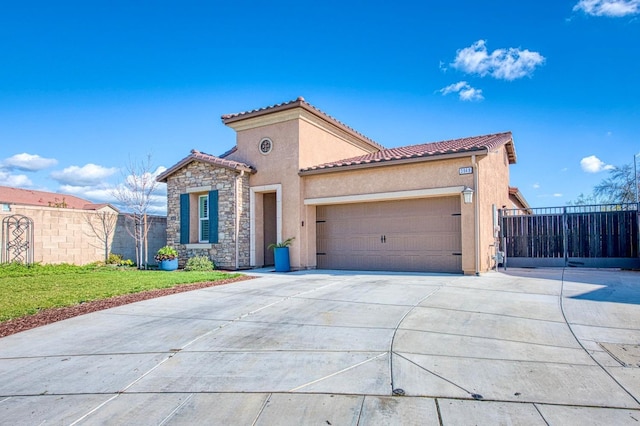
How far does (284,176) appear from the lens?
14.2 metres

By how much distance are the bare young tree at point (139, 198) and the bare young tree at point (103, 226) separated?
2.08 ft

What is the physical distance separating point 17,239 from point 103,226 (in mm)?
3020

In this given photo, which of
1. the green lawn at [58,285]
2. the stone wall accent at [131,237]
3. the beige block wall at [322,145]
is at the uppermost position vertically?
the beige block wall at [322,145]

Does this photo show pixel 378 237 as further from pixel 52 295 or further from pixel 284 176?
pixel 52 295

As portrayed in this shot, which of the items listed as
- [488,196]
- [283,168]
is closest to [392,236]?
[488,196]

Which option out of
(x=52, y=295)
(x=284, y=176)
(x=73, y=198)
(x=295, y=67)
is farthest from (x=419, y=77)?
(x=73, y=198)

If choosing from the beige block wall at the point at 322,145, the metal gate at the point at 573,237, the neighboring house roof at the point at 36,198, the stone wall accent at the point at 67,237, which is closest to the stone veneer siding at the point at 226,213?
the beige block wall at the point at 322,145

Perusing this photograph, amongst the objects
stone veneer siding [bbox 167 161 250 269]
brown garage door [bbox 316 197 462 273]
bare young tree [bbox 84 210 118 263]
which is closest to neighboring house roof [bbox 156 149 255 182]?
stone veneer siding [bbox 167 161 250 269]

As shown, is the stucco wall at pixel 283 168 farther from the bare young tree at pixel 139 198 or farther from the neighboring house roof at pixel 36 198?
the neighboring house roof at pixel 36 198

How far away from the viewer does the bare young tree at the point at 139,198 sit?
52.5ft

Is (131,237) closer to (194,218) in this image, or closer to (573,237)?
(194,218)

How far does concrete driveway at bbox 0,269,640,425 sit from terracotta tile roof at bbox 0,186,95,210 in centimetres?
3261

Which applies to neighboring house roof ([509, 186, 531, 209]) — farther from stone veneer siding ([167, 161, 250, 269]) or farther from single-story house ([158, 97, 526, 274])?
stone veneer siding ([167, 161, 250, 269])

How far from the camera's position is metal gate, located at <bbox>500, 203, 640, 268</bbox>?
12516 mm
